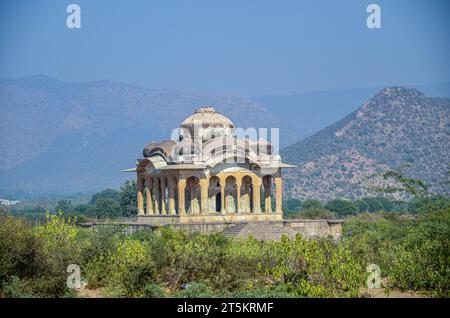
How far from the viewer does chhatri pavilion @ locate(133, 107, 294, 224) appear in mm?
44156

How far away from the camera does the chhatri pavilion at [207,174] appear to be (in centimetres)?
4416

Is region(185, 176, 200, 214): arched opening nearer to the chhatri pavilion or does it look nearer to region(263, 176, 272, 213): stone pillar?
the chhatri pavilion

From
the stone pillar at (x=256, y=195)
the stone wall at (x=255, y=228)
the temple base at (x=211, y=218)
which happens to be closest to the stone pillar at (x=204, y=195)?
the temple base at (x=211, y=218)

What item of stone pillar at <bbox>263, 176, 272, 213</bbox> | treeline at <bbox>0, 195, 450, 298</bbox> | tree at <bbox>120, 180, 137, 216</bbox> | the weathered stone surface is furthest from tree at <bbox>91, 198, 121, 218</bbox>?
treeline at <bbox>0, 195, 450, 298</bbox>

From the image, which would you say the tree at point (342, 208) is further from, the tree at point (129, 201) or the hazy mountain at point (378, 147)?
the hazy mountain at point (378, 147)

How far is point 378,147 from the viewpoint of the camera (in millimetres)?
118875

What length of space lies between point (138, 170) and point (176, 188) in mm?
3001

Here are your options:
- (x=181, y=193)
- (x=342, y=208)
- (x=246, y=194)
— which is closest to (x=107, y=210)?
(x=342, y=208)

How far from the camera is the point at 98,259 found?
112 feet

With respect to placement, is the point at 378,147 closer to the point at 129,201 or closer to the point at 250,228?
the point at 129,201

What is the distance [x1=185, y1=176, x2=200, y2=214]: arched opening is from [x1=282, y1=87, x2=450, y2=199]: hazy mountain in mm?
64899

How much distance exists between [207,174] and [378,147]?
76.5 meters
